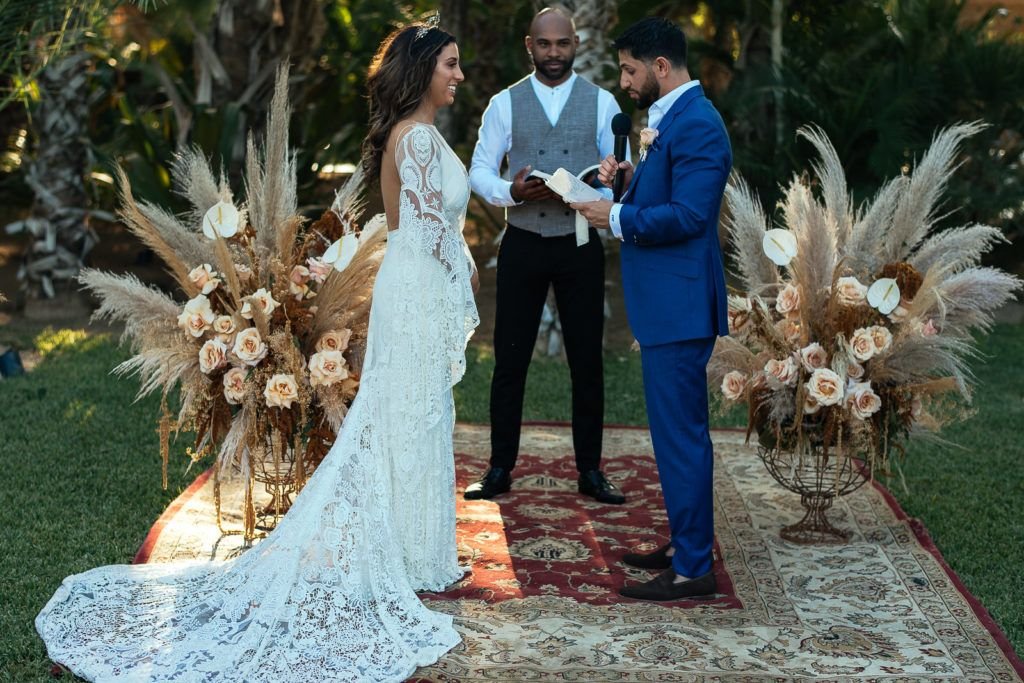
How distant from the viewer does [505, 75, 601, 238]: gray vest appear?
5895 millimetres

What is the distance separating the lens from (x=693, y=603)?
482 cm

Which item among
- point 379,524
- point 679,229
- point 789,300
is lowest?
point 379,524

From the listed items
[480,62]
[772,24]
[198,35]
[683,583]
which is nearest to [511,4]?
[480,62]

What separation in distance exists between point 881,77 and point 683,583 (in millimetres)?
6619

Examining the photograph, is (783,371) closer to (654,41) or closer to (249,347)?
(654,41)

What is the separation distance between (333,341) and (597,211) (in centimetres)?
120

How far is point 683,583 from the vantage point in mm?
4852

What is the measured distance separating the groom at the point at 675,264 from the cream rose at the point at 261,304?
4.22ft

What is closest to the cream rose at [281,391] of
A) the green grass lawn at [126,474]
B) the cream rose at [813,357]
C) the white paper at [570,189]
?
the green grass lawn at [126,474]

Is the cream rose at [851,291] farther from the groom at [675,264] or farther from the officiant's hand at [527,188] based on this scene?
the officiant's hand at [527,188]

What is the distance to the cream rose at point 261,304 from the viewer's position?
5.09m

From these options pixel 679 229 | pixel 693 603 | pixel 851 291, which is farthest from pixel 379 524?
pixel 851 291

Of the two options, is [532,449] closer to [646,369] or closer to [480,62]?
[646,369]

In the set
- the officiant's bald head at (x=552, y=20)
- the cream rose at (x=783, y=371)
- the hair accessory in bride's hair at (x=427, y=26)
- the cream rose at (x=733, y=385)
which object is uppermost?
the officiant's bald head at (x=552, y=20)
